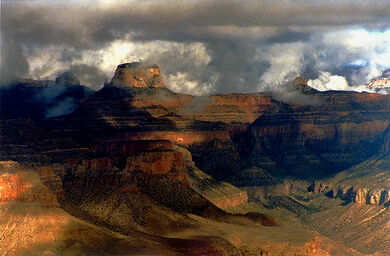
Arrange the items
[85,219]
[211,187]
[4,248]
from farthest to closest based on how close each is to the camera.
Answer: [211,187] → [85,219] → [4,248]

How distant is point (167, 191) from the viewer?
153625 mm

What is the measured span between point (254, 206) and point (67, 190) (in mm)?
54287

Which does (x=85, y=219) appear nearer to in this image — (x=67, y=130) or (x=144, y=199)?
(x=144, y=199)

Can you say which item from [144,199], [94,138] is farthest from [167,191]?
[94,138]

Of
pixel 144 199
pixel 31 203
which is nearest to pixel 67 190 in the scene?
Result: pixel 144 199

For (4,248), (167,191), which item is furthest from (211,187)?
(4,248)

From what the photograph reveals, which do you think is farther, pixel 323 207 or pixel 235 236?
pixel 323 207

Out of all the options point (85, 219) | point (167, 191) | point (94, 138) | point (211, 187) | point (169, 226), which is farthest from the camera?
point (94, 138)

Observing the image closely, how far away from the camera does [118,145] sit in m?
183

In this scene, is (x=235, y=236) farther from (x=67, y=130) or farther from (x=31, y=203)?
(x=67, y=130)

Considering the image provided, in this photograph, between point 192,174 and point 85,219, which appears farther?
point 192,174

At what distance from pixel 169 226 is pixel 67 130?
66.0 m

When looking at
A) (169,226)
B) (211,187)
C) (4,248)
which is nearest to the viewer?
(4,248)

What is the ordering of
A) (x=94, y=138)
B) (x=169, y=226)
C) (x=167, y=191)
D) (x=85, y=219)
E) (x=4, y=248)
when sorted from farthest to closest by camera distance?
1. (x=94, y=138)
2. (x=167, y=191)
3. (x=169, y=226)
4. (x=85, y=219)
5. (x=4, y=248)
